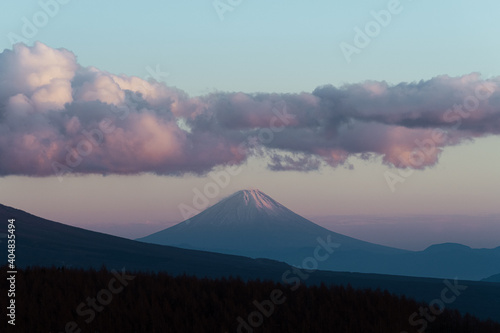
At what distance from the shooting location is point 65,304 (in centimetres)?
2239

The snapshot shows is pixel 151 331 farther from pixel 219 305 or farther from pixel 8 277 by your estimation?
pixel 8 277

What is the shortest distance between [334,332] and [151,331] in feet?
17.8

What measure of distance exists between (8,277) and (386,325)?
14.7m

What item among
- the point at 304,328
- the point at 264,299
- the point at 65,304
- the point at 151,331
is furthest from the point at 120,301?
the point at 304,328

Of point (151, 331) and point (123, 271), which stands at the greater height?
point (123, 271)

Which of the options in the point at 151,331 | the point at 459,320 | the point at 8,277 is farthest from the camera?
the point at 8,277

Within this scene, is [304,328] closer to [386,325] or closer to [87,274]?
[386,325]

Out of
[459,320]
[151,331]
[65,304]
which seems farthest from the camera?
[459,320]

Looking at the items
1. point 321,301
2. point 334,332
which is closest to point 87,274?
point 321,301

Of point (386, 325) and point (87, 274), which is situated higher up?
point (87, 274)

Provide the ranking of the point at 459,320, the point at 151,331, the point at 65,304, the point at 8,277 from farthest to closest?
1. the point at 8,277
2. the point at 459,320
3. the point at 65,304
4. the point at 151,331

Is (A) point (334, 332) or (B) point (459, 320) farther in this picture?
(B) point (459, 320)

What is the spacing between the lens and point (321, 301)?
2422cm

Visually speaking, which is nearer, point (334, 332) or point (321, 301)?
point (334, 332)
